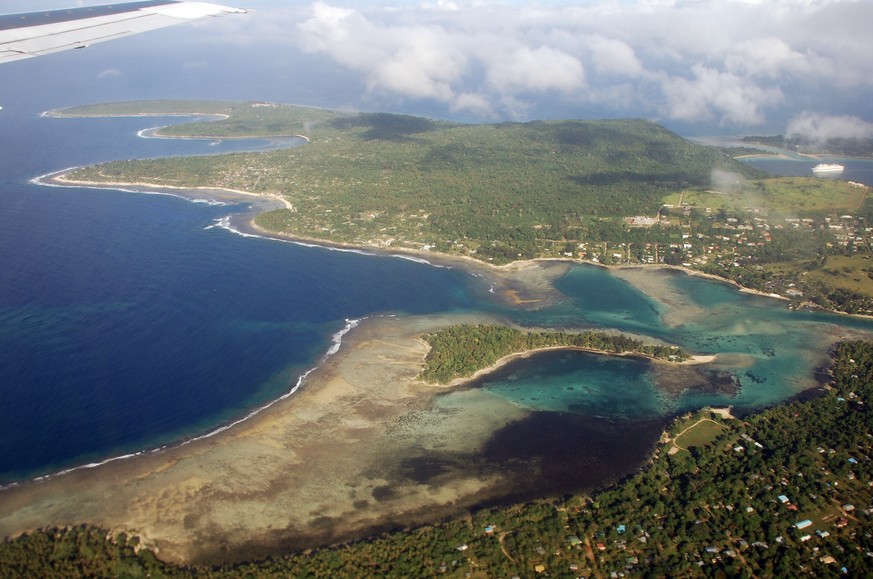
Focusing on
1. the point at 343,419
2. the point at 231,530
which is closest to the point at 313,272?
the point at 343,419

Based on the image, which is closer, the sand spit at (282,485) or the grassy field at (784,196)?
the sand spit at (282,485)

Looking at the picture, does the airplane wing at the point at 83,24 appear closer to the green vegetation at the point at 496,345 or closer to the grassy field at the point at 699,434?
the green vegetation at the point at 496,345

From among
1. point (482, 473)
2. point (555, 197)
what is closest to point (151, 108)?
point (555, 197)

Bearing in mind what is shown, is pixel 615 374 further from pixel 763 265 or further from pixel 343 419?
pixel 763 265

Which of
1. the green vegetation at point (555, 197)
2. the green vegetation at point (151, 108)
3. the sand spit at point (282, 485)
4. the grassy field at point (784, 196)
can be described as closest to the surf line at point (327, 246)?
the green vegetation at point (555, 197)

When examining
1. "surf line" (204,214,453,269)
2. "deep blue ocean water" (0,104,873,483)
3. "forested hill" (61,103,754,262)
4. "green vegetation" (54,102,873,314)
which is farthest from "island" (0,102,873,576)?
"forested hill" (61,103,754,262)

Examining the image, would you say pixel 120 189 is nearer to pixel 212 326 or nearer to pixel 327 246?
pixel 327 246

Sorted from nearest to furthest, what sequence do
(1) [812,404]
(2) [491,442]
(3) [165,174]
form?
(2) [491,442] < (1) [812,404] < (3) [165,174]
